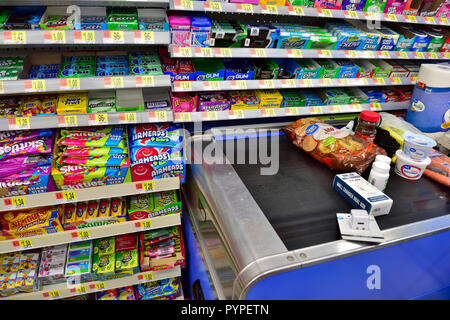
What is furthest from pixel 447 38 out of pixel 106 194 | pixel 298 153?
pixel 106 194

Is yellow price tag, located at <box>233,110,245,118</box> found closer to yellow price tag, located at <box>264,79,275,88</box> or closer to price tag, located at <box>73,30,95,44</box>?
yellow price tag, located at <box>264,79,275,88</box>

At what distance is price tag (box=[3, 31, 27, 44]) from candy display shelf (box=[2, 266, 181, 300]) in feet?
4.95

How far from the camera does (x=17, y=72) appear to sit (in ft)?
5.48

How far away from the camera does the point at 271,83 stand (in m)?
2.07

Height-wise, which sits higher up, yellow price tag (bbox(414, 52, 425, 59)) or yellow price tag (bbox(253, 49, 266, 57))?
yellow price tag (bbox(253, 49, 266, 57))

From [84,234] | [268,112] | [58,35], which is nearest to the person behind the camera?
[58,35]

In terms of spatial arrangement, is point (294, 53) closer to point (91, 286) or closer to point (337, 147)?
point (337, 147)

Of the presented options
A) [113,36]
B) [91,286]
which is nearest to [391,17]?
[113,36]

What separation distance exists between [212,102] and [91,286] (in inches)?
59.3

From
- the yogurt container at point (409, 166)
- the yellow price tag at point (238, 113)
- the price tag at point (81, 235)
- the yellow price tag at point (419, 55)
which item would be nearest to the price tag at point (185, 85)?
the yellow price tag at point (238, 113)

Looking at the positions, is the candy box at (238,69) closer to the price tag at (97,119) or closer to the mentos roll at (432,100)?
the price tag at (97,119)

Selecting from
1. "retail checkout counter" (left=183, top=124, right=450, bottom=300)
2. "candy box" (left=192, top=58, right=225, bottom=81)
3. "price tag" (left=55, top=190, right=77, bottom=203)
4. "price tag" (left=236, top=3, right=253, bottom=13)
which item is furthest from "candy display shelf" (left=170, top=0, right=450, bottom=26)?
"price tag" (left=55, top=190, right=77, bottom=203)

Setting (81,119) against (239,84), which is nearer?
(81,119)

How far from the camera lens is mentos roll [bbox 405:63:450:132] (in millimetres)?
1875
